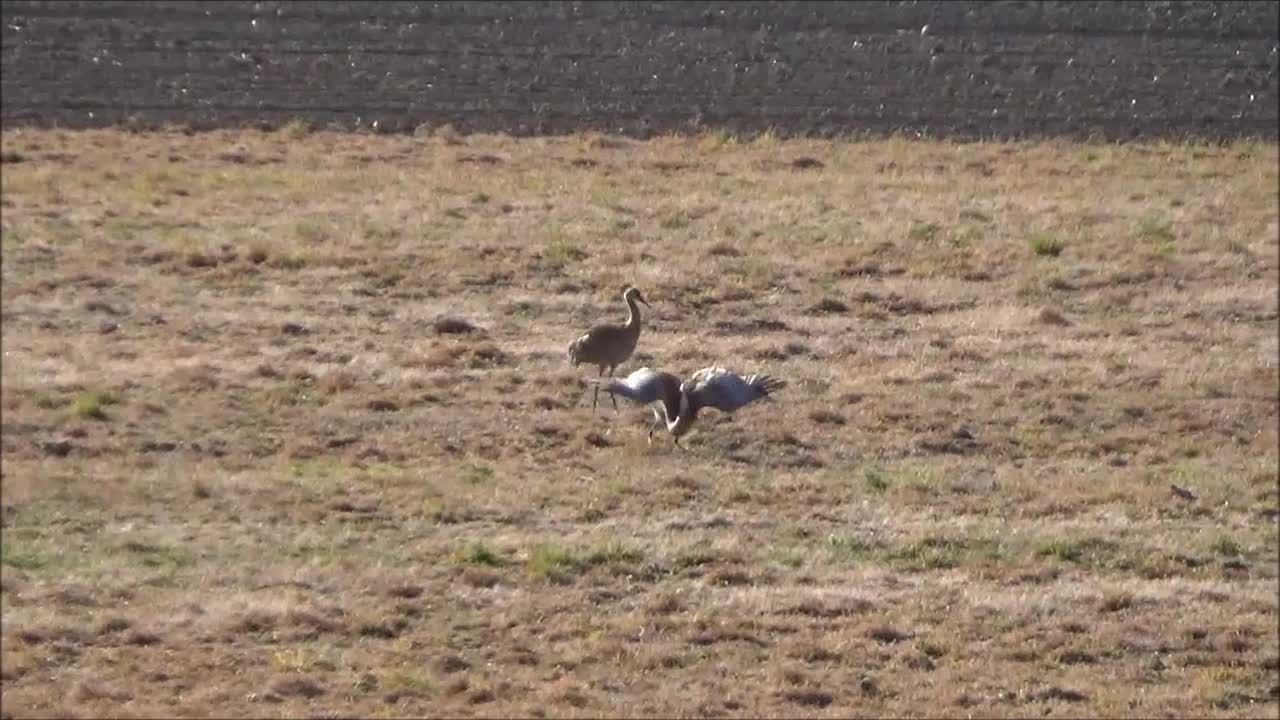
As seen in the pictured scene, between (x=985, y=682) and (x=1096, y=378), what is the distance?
588cm

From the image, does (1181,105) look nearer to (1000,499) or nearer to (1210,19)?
(1210,19)

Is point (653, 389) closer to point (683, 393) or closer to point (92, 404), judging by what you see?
point (683, 393)

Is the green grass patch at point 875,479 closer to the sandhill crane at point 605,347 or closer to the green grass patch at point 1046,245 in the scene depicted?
the sandhill crane at point 605,347

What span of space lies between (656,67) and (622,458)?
63.9 ft

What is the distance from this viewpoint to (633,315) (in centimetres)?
1405

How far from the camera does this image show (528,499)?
11359 mm

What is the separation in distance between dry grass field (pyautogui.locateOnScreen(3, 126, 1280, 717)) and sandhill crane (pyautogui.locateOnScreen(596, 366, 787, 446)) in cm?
18

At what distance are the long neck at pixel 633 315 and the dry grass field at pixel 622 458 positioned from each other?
18.4 inches

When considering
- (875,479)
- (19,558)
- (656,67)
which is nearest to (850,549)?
(875,479)

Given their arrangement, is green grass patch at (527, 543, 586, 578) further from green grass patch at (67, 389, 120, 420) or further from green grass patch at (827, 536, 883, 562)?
green grass patch at (67, 389, 120, 420)

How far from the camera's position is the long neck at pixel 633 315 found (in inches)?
546

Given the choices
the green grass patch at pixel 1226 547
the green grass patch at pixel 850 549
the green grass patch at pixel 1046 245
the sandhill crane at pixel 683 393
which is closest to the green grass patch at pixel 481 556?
the green grass patch at pixel 850 549

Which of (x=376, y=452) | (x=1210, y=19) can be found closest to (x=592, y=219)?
(x=376, y=452)

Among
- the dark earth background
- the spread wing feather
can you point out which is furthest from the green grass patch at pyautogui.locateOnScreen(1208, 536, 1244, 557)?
the dark earth background
